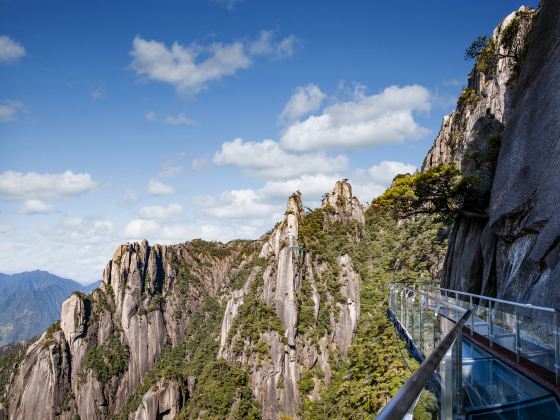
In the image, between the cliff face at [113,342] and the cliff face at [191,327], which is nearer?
the cliff face at [191,327]

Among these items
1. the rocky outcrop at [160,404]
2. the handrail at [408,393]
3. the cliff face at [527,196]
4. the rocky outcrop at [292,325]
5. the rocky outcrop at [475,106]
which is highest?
the rocky outcrop at [475,106]

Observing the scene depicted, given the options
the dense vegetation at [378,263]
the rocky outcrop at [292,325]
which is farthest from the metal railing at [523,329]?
the rocky outcrop at [292,325]

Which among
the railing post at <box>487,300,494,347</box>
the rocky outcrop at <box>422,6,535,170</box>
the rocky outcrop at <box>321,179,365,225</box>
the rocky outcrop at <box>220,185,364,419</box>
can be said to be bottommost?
the rocky outcrop at <box>220,185,364,419</box>

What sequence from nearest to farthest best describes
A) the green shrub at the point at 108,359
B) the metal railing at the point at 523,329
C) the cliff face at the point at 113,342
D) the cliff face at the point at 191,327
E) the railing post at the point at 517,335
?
the metal railing at the point at 523,329
the railing post at the point at 517,335
the cliff face at the point at 191,327
the cliff face at the point at 113,342
the green shrub at the point at 108,359

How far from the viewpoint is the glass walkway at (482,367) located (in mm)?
2465

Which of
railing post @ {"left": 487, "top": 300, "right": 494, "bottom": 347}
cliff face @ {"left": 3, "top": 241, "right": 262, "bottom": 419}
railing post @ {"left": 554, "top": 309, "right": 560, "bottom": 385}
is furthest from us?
cliff face @ {"left": 3, "top": 241, "right": 262, "bottom": 419}

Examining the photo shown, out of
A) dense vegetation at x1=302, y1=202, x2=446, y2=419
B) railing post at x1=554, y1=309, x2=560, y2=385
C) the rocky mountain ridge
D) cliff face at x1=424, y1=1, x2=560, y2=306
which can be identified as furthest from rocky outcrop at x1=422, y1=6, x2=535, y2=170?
railing post at x1=554, y1=309, x2=560, y2=385

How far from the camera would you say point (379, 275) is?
65.8 m

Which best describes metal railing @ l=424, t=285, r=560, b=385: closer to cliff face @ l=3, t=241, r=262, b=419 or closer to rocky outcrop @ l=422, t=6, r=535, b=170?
rocky outcrop @ l=422, t=6, r=535, b=170

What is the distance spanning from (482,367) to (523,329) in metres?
3.31

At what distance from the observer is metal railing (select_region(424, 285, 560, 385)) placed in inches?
249

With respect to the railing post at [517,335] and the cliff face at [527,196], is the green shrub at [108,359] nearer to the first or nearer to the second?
the cliff face at [527,196]

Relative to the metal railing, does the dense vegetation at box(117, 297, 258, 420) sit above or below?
below

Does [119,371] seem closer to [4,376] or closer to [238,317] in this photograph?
[4,376]
